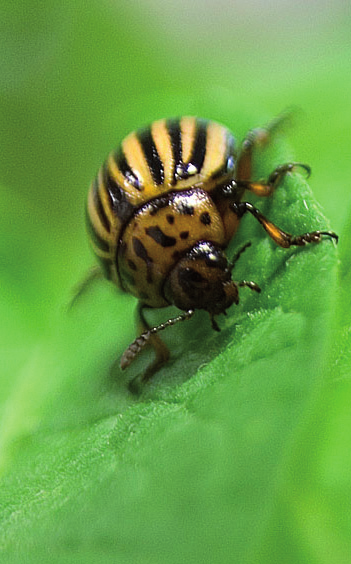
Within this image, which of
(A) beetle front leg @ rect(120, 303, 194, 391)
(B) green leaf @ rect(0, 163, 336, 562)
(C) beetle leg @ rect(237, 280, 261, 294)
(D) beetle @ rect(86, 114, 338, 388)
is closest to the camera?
(B) green leaf @ rect(0, 163, 336, 562)

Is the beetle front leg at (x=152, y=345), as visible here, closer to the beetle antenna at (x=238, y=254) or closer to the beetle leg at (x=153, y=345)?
the beetle leg at (x=153, y=345)

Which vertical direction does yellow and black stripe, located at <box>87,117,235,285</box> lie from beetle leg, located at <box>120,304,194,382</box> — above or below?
above

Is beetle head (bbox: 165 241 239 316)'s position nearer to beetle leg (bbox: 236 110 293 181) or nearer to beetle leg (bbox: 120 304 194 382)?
beetle leg (bbox: 120 304 194 382)

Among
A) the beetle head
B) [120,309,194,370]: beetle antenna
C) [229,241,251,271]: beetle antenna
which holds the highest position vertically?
[229,241,251,271]: beetle antenna

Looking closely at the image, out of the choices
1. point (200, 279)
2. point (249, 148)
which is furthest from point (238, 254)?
point (249, 148)

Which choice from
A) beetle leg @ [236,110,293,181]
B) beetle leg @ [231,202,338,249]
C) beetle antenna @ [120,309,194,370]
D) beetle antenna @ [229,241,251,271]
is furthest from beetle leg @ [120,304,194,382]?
beetle leg @ [236,110,293,181]

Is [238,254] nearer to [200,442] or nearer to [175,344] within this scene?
[175,344]

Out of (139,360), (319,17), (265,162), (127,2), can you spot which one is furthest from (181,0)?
(139,360)

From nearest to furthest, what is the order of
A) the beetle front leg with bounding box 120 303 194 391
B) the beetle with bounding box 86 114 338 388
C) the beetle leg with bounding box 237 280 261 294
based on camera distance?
1. the beetle leg with bounding box 237 280 261 294
2. the beetle front leg with bounding box 120 303 194 391
3. the beetle with bounding box 86 114 338 388
